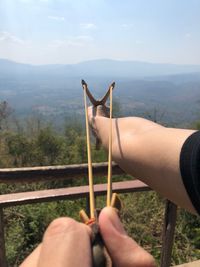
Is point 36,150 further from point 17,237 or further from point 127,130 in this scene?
point 127,130

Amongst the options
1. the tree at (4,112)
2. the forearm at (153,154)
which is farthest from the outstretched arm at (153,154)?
the tree at (4,112)

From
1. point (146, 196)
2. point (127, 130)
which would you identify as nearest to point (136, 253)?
point (127, 130)

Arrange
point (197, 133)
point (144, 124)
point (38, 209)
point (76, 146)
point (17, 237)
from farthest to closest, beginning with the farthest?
point (76, 146), point (38, 209), point (17, 237), point (144, 124), point (197, 133)

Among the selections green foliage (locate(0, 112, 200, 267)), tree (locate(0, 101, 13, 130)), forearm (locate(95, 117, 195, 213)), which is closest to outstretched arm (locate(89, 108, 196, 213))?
forearm (locate(95, 117, 195, 213))

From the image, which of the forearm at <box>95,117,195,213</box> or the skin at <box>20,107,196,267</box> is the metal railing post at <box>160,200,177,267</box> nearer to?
the skin at <box>20,107,196,267</box>

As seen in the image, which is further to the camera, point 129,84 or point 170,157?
point 129,84

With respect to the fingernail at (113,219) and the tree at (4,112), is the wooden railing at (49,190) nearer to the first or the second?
the fingernail at (113,219)

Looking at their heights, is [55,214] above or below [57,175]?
below
